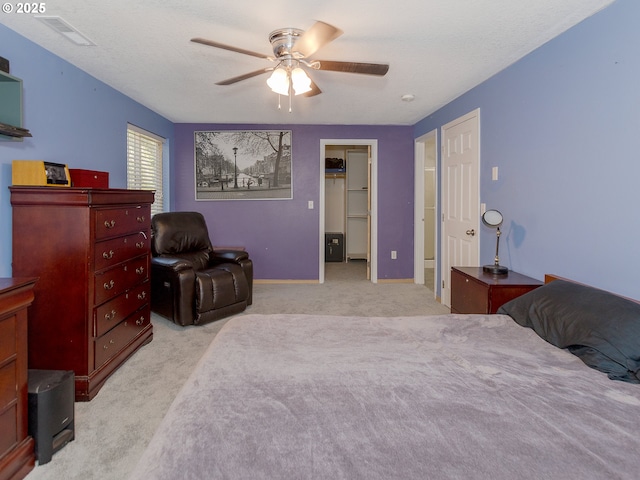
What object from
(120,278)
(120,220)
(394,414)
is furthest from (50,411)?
(394,414)

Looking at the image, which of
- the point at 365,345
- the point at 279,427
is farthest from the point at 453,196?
the point at 279,427

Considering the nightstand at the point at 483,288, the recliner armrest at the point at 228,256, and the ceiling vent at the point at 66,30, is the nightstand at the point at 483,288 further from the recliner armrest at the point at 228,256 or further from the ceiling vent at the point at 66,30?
the ceiling vent at the point at 66,30

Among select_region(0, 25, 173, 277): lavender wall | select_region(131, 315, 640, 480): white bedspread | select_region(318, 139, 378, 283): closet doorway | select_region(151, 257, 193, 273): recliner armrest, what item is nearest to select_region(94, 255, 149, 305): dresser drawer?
select_region(151, 257, 193, 273): recliner armrest

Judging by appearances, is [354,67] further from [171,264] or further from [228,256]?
[228,256]

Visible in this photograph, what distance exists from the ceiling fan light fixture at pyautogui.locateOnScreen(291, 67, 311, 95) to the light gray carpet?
212 cm

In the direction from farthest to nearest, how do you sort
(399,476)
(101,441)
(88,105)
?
1. (88,105)
2. (101,441)
3. (399,476)

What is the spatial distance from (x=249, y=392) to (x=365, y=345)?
1.94 ft

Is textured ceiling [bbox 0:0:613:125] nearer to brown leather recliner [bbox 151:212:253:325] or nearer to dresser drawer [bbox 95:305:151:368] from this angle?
brown leather recliner [bbox 151:212:253:325]

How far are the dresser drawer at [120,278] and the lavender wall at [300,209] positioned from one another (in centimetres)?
254

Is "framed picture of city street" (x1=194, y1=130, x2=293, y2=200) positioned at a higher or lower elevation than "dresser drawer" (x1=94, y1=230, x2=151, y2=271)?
higher

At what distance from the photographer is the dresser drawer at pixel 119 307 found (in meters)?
2.50

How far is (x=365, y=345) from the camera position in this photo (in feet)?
5.49

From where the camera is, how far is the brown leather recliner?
3662mm

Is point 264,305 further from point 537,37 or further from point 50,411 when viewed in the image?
point 537,37
